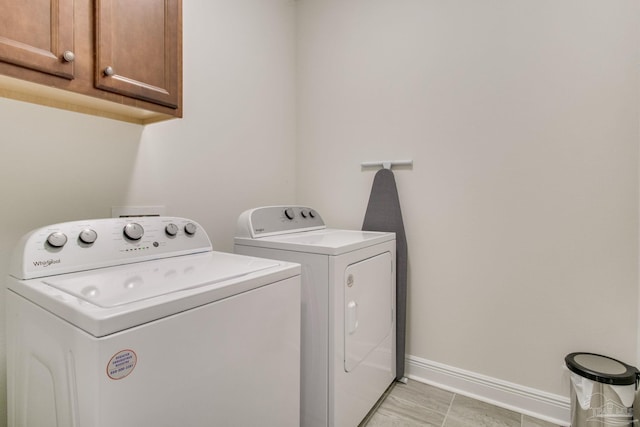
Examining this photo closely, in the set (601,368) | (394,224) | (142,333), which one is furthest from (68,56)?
(601,368)

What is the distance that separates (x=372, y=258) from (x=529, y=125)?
3.47ft

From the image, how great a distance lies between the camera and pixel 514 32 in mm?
1690

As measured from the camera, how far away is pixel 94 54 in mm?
1038

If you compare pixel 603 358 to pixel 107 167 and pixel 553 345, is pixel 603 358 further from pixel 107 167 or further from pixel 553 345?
pixel 107 167

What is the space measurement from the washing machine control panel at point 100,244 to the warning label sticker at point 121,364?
1.63ft

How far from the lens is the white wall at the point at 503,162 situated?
150cm

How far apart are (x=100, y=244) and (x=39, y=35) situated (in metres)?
0.64

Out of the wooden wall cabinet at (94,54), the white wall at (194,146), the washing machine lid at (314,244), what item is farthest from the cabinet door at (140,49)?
the washing machine lid at (314,244)

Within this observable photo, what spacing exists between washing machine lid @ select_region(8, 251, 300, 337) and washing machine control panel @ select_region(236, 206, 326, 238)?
45 cm

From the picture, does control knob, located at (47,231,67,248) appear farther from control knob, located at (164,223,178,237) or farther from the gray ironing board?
the gray ironing board

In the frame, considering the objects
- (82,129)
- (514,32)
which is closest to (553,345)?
(514,32)

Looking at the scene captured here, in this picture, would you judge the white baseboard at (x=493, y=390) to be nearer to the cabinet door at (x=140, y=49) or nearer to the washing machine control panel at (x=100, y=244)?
the washing machine control panel at (x=100, y=244)

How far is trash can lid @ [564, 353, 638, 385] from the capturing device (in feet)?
4.32

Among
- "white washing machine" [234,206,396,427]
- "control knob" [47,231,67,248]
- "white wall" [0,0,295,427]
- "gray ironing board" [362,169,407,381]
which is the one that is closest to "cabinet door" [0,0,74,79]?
"white wall" [0,0,295,427]
